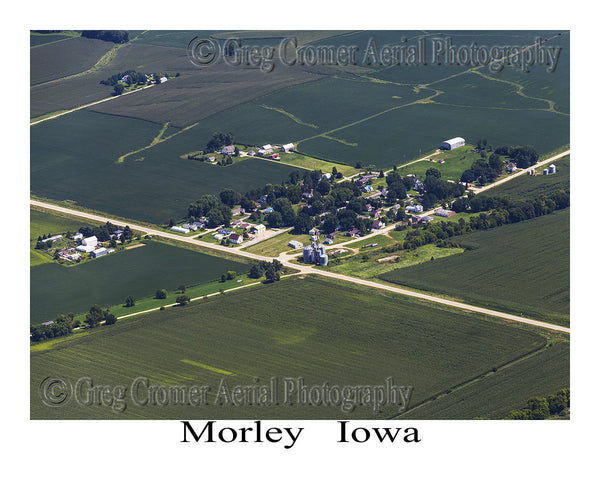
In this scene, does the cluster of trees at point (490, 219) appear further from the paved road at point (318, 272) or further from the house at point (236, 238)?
the house at point (236, 238)

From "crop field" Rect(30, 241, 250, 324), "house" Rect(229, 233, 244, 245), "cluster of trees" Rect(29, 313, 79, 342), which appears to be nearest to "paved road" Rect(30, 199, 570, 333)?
"house" Rect(229, 233, 244, 245)

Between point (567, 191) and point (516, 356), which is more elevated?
point (567, 191)

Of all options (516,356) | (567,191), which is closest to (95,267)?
(516,356)

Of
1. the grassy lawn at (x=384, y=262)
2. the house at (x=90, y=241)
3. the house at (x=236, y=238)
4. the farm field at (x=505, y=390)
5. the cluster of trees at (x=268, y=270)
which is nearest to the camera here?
the farm field at (x=505, y=390)

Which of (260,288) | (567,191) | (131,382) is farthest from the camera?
(567,191)

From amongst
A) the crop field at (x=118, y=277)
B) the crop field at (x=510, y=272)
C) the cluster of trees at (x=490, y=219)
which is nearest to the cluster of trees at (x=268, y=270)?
the crop field at (x=118, y=277)

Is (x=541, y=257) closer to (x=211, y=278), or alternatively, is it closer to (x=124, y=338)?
(x=211, y=278)
